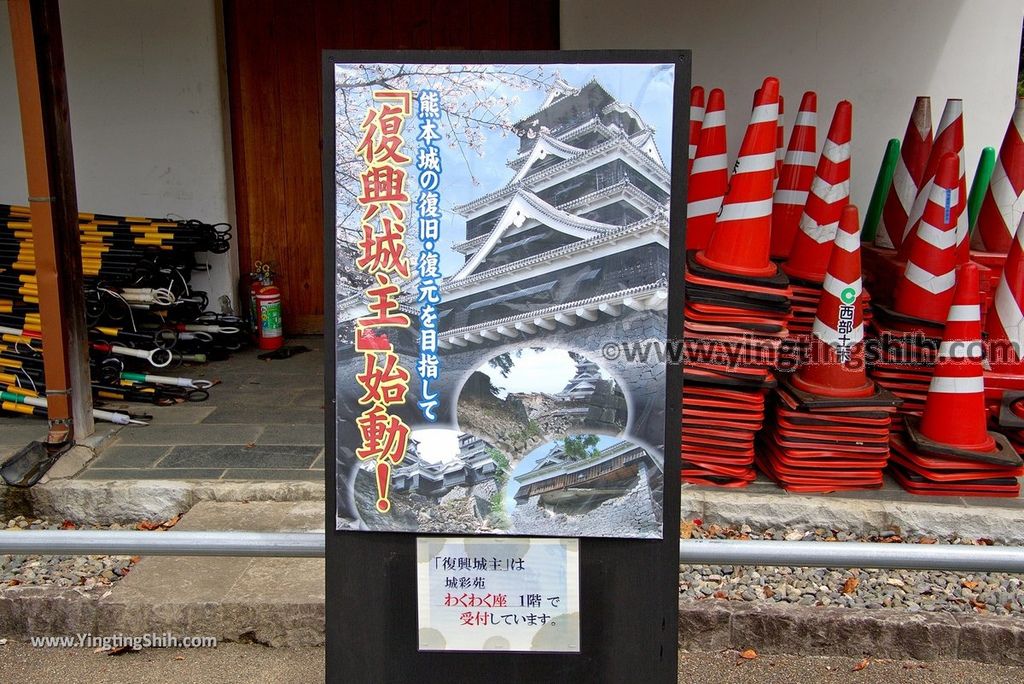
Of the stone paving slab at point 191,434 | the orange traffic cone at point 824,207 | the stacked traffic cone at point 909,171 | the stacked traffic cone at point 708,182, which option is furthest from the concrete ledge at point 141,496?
the stacked traffic cone at point 909,171

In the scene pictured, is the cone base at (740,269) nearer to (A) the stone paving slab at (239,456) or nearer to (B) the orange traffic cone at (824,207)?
(B) the orange traffic cone at (824,207)

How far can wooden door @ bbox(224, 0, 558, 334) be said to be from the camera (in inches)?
253

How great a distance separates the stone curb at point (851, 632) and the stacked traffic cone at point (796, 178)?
2.53m

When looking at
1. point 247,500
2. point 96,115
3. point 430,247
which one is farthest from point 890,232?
point 96,115

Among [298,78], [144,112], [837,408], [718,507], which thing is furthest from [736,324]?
[144,112]

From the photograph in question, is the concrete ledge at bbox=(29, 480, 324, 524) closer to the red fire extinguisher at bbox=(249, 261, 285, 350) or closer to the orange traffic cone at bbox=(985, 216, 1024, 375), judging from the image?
the red fire extinguisher at bbox=(249, 261, 285, 350)

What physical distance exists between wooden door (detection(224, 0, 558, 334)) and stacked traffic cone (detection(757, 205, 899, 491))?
3052 millimetres

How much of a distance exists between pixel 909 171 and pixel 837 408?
2.08 m

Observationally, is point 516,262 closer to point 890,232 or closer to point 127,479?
point 127,479

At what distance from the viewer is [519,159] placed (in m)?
1.90

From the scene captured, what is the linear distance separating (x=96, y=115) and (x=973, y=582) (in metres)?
6.33

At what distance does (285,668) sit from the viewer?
3.38 metres

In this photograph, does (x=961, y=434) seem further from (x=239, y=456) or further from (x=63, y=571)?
(x=63, y=571)

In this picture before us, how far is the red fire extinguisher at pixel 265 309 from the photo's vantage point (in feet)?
21.9
